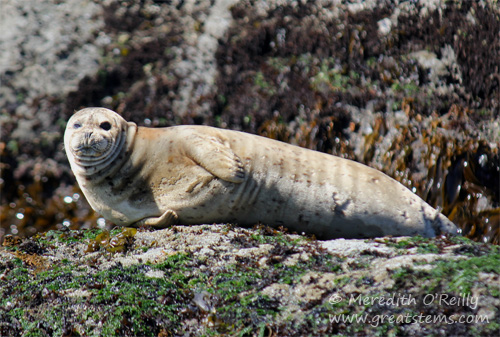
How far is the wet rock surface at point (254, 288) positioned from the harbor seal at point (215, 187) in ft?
1.42

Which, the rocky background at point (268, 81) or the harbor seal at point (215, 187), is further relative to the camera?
the rocky background at point (268, 81)

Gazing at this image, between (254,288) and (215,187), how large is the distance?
Answer: 128cm

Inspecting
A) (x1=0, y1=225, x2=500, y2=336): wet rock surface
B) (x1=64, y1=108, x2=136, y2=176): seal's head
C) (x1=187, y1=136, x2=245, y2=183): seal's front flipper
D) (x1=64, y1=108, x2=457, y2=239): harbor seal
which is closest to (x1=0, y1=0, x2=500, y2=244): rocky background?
(x1=64, y1=108, x2=457, y2=239): harbor seal

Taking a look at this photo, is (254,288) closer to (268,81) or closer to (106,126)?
(106,126)

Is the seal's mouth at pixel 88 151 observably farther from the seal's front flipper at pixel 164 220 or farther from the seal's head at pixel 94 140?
the seal's front flipper at pixel 164 220

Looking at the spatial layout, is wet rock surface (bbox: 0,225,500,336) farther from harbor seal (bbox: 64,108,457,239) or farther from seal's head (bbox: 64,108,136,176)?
seal's head (bbox: 64,108,136,176)

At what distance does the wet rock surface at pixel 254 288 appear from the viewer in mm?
3322

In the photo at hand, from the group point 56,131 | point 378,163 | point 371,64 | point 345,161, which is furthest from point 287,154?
point 56,131

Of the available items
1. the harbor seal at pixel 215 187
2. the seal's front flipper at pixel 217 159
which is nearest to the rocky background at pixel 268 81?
the harbor seal at pixel 215 187

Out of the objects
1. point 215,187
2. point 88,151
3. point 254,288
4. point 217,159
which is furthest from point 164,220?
point 254,288

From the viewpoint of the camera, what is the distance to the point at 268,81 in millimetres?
7320

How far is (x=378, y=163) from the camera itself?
633cm

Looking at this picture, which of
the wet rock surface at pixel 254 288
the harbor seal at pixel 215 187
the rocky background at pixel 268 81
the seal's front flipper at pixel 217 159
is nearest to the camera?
the wet rock surface at pixel 254 288

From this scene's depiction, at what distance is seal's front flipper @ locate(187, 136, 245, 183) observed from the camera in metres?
4.84
